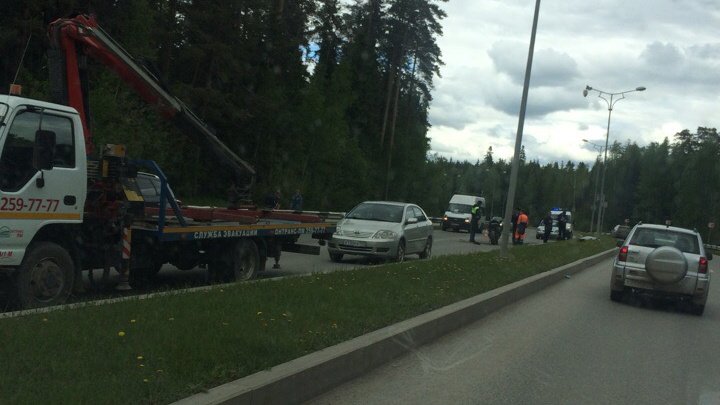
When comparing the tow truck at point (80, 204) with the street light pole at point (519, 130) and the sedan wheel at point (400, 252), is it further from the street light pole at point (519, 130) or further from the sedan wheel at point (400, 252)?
the street light pole at point (519, 130)

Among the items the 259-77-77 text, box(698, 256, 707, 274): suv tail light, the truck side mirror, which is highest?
the truck side mirror

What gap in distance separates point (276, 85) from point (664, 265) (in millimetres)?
39336

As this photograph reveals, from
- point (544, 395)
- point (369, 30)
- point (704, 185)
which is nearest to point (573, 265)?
point (544, 395)

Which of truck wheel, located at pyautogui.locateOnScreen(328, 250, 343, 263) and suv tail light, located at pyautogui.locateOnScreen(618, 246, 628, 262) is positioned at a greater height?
suv tail light, located at pyautogui.locateOnScreen(618, 246, 628, 262)

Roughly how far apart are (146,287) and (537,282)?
26.2 ft

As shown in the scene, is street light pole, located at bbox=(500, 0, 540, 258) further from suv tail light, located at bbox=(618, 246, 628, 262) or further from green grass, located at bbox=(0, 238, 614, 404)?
green grass, located at bbox=(0, 238, 614, 404)

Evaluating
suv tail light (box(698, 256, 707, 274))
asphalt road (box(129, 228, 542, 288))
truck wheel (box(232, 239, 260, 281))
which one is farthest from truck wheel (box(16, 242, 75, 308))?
suv tail light (box(698, 256, 707, 274))

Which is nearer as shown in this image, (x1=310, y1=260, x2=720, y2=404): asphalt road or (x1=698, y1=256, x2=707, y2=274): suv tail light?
(x1=310, y1=260, x2=720, y2=404): asphalt road

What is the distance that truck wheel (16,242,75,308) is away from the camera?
7664 mm

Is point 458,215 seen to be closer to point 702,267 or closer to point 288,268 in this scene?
point 288,268

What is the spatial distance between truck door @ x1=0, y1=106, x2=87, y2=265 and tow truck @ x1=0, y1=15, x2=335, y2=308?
11 mm

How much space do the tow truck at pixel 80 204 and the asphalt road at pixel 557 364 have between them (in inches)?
155

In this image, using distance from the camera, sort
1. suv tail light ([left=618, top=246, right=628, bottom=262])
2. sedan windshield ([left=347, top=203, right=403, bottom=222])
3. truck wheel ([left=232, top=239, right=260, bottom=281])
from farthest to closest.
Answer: sedan windshield ([left=347, top=203, right=403, bottom=222])
suv tail light ([left=618, top=246, right=628, bottom=262])
truck wheel ([left=232, top=239, right=260, bottom=281])

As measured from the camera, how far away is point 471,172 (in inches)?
6767
